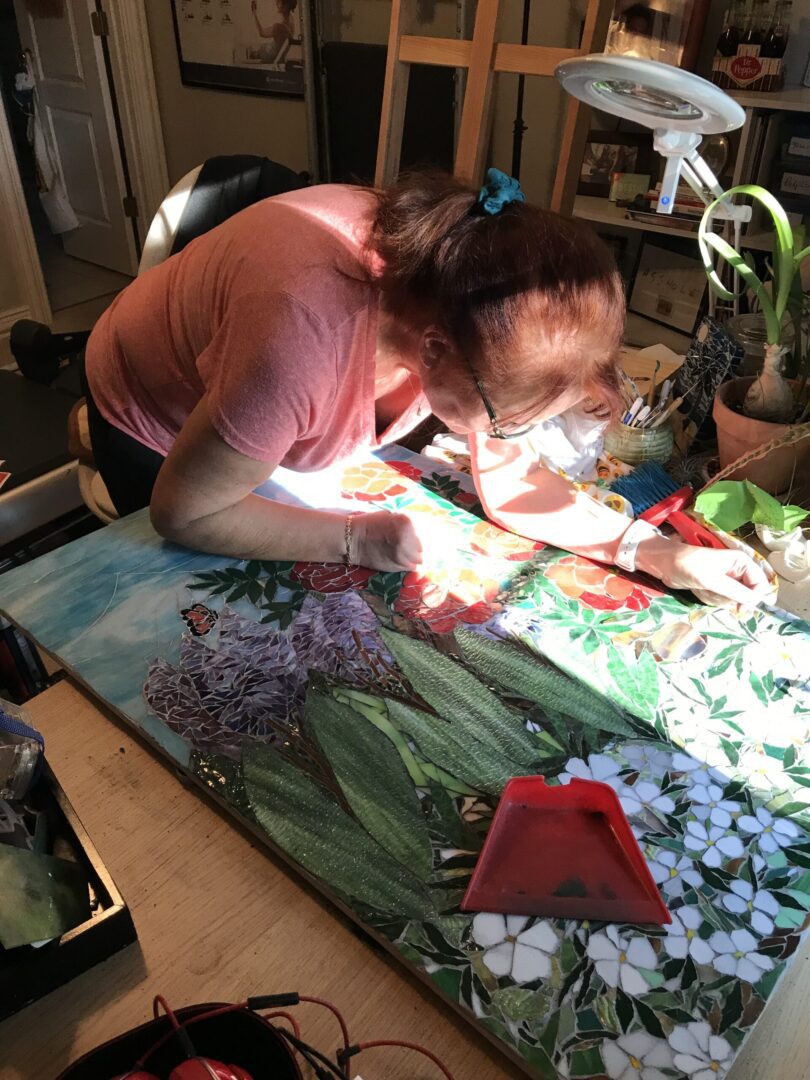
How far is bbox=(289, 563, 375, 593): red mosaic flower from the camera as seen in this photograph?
0.96 m

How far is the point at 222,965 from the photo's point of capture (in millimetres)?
634

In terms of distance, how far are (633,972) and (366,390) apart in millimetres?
620

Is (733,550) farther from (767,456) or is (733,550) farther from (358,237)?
(358,237)

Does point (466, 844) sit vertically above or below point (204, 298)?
below

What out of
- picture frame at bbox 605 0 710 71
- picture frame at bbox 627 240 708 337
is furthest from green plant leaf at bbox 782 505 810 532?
picture frame at bbox 605 0 710 71

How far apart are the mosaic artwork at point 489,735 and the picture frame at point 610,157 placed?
1.75m

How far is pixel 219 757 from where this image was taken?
0.76 meters

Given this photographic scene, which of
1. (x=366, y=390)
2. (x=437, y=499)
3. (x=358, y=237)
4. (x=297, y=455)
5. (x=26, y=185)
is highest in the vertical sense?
(x=358, y=237)

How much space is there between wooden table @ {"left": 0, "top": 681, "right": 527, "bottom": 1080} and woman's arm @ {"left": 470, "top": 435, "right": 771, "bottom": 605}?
1.74 feet

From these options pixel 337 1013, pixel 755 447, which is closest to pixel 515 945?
pixel 337 1013

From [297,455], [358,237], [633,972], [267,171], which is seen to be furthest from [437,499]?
[267,171]

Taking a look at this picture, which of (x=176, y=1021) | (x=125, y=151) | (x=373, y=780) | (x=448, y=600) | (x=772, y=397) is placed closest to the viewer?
(x=176, y=1021)

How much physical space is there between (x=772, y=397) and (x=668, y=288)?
142 cm

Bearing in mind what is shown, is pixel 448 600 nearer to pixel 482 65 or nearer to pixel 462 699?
pixel 462 699
